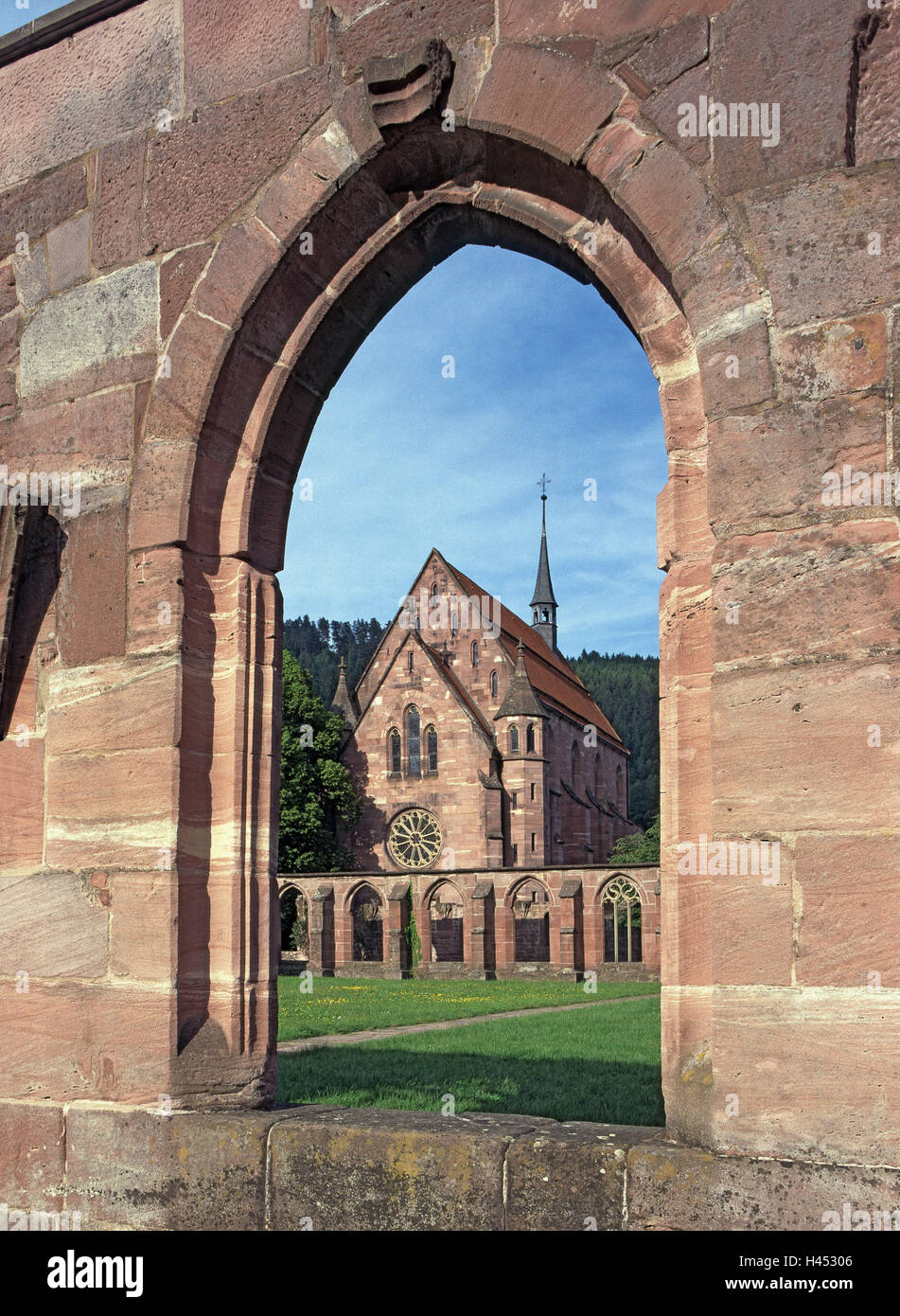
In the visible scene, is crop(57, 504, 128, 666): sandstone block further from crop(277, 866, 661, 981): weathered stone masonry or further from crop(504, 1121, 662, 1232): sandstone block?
crop(277, 866, 661, 981): weathered stone masonry

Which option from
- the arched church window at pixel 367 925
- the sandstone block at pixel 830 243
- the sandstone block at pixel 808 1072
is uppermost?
the sandstone block at pixel 830 243

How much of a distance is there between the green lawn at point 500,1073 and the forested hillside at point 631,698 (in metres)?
70.7

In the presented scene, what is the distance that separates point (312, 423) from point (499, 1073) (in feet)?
20.0

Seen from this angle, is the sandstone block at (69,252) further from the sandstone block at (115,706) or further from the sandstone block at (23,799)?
the sandstone block at (23,799)

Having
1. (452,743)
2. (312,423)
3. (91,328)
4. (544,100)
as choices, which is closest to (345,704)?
(452,743)

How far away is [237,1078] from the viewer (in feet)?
12.1

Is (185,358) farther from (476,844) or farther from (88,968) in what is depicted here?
(476,844)

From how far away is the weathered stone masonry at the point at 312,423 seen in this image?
9.09 ft

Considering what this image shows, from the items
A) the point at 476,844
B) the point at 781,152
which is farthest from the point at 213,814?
the point at 476,844

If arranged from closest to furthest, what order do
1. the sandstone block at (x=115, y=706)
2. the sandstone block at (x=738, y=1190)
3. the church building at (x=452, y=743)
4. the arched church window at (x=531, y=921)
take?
the sandstone block at (x=738, y=1190), the sandstone block at (x=115, y=706), the arched church window at (x=531, y=921), the church building at (x=452, y=743)

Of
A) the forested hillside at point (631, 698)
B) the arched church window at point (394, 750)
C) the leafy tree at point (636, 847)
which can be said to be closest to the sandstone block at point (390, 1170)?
the arched church window at point (394, 750)

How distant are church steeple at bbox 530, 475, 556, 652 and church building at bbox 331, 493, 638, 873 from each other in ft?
35.9

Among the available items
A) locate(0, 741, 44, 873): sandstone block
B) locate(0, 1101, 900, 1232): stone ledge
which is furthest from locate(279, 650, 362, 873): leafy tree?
locate(0, 1101, 900, 1232): stone ledge

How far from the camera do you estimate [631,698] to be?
94.4 m
